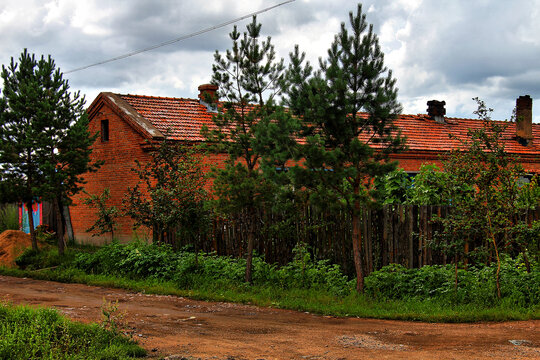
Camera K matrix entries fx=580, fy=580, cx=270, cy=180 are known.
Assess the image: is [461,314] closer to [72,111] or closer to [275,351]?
[275,351]

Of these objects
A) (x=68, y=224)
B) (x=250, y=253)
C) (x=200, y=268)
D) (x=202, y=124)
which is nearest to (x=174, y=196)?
(x=200, y=268)

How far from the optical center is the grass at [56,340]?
22.4 feet

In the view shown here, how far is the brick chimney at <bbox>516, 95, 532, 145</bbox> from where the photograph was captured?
2947 cm

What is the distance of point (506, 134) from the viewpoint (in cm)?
2984

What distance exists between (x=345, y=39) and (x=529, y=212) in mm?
5055

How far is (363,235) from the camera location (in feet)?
40.5

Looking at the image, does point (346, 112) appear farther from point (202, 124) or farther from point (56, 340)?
point (202, 124)

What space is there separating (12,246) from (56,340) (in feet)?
44.3

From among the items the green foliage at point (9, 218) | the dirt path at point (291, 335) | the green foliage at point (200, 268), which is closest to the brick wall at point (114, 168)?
the green foliage at point (200, 268)

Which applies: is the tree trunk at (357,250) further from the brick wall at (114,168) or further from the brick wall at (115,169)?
the brick wall at (114,168)

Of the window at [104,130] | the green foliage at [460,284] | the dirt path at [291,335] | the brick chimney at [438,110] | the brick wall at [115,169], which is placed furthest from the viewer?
the brick chimney at [438,110]

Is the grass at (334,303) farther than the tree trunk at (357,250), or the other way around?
the tree trunk at (357,250)

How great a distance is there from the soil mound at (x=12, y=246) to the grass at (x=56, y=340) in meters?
11.5

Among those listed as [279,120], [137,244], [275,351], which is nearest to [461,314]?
[275,351]
